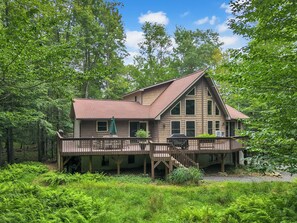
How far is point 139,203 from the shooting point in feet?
27.1

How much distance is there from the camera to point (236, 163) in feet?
53.3

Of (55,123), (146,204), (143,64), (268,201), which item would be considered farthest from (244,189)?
(143,64)

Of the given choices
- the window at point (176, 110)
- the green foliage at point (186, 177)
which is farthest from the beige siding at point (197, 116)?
the green foliage at point (186, 177)

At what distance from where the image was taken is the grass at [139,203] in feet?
18.7

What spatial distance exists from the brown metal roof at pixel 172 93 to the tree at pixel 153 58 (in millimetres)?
11493

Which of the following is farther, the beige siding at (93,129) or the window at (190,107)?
the window at (190,107)

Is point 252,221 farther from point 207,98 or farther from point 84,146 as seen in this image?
point 207,98

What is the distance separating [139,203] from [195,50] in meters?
30.0

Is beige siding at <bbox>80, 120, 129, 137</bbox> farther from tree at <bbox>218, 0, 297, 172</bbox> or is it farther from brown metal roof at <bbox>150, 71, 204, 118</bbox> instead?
tree at <bbox>218, 0, 297, 172</bbox>

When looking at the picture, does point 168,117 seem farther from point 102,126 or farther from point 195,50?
point 195,50

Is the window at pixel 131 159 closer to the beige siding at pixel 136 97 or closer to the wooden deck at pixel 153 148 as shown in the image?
the wooden deck at pixel 153 148

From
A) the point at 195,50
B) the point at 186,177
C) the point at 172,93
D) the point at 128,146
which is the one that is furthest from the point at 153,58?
the point at 186,177

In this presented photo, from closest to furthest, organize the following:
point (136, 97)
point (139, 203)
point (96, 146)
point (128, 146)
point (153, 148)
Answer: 1. point (139, 203)
2. point (153, 148)
3. point (96, 146)
4. point (128, 146)
5. point (136, 97)

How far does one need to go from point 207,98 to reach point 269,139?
13.0m
